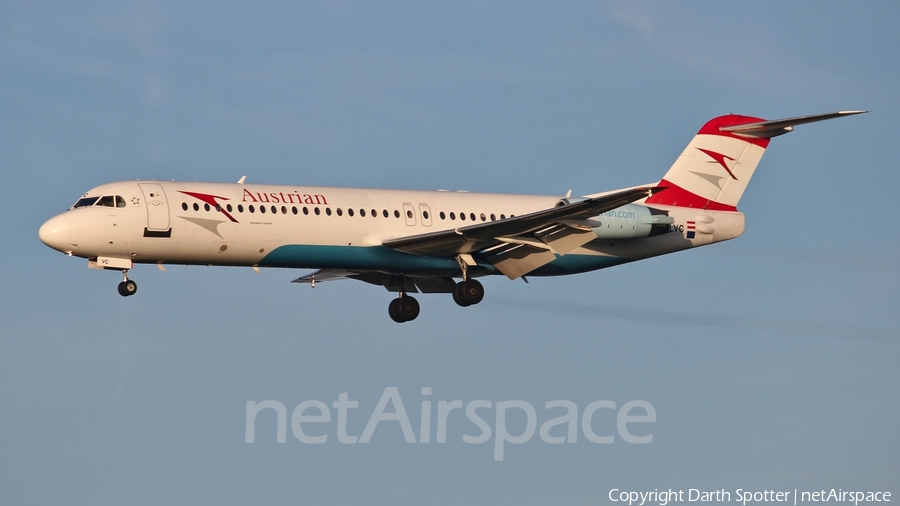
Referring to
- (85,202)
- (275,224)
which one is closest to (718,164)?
(275,224)

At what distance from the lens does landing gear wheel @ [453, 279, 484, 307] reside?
3725 centimetres

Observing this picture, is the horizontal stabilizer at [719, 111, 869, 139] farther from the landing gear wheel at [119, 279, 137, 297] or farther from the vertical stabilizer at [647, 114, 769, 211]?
the landing gear wheel at [119, 279, 137, 297]

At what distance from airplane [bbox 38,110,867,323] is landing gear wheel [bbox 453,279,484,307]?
40 mm

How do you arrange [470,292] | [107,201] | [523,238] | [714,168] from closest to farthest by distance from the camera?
[107,201] → [523,238] → [470,292] → [714,168]

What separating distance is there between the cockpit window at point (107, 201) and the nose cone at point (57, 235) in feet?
3.17

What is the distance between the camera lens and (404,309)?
39344 millimetres

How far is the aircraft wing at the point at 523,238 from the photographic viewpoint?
112 feet

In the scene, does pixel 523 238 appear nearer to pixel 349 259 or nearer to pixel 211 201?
pixel 349 259

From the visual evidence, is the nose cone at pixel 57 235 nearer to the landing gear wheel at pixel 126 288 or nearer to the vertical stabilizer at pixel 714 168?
the landing gear wheel at pixel 126 288

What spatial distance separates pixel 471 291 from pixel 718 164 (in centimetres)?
906

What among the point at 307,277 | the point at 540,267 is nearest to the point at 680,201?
the point at 540,267

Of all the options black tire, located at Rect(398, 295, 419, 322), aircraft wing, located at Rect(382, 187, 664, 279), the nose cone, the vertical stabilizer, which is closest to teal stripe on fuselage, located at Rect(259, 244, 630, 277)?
aircraft wing, located at Rect(382, 187, 664, 279)

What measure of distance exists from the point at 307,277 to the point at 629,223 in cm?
976

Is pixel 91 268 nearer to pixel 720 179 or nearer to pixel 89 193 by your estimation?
pixel 89 193
